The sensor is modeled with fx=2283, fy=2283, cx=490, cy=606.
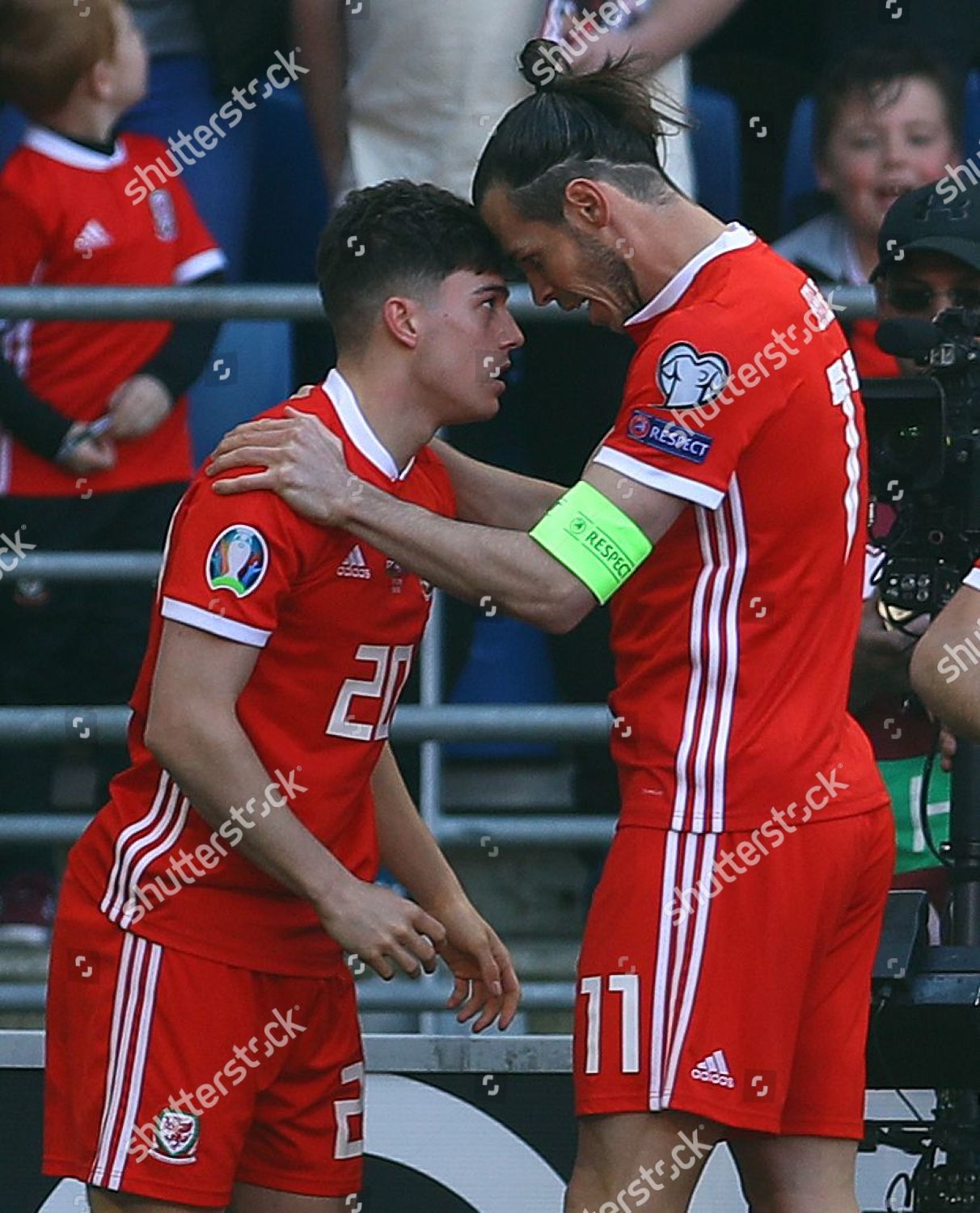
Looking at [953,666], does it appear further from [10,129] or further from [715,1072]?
[10,129]

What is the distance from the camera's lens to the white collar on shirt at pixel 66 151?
4684 millimetres

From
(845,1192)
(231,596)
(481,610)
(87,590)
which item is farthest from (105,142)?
(845,1192)

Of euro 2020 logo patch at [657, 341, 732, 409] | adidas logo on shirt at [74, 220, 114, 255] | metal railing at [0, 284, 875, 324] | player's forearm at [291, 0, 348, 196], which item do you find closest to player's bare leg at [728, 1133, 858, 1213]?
euro 2020 logo patch at [657, 341, 732, 409]

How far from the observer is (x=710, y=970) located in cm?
303

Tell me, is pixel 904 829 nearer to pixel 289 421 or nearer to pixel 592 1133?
pixel 592 1133

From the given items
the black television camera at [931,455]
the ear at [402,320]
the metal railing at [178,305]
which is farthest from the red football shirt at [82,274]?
the black television camera at [931,455]

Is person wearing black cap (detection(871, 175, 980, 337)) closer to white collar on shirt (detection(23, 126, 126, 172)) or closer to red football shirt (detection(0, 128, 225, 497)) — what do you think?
red football shirt (detection(0, 128, 225, 497))

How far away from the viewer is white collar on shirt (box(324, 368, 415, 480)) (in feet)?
10.6

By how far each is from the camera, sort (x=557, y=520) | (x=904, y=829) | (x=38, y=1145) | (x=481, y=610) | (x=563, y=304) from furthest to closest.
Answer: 1. (x=481, y=610)
2. (x=38, y=1145)
3. (x=904, y=829)
4. (x=563, y=304)
5. (x=557, y=520)

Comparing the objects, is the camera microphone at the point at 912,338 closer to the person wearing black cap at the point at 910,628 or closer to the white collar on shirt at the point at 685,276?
the person wearing black cap at the point at 910,628

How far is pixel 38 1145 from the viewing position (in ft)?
13.8

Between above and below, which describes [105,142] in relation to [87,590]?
above

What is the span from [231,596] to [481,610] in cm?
166

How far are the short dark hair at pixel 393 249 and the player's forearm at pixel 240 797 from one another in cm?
62
